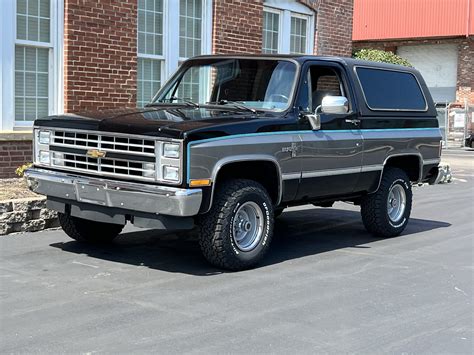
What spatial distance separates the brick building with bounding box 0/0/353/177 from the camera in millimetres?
9930

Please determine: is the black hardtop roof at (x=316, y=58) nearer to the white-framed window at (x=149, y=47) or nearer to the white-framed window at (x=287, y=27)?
the white-framed window at (x=149, y=47)

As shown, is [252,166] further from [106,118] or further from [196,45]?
[196,45]

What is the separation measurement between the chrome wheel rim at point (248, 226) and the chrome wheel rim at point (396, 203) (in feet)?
8.56

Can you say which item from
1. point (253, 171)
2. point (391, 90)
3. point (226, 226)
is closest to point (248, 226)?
point (226, 226)

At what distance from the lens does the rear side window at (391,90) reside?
8367 millimetres

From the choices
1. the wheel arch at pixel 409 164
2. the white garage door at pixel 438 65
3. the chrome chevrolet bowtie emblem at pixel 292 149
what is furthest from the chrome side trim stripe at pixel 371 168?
the white garage door at pixel 438 65

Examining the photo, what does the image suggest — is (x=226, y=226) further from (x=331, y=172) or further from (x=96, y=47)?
(x=96, y=47)

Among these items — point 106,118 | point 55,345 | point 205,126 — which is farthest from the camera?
point 106,118

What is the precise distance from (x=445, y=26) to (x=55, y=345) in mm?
34686

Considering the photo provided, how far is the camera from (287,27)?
48.3 feet

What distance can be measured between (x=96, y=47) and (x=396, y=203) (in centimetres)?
511

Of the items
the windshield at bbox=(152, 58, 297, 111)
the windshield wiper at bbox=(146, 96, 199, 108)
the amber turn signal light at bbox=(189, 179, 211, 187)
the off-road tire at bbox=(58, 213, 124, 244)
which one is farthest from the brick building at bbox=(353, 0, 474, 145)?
the amber turn signal light at bbox=(189, 179, 211, 187)

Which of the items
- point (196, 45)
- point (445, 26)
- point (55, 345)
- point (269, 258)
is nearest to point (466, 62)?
point (445, 26)

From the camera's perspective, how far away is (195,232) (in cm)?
862
